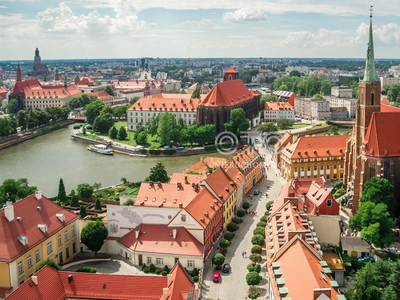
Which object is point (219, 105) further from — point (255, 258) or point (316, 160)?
point (255, 258)

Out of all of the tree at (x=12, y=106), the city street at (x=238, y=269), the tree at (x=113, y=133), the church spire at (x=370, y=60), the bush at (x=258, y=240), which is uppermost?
the church spire at (x=370, y=60)

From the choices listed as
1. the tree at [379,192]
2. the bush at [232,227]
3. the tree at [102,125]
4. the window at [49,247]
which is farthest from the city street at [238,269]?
the tree at [102,125]

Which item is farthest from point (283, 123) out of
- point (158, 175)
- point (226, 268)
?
point (226, 268)

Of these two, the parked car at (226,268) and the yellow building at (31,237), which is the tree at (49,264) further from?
the parked car at (226,268)

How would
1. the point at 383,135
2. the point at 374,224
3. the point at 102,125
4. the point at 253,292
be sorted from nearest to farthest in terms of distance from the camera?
the point at 253,292
the point at 374,224
the point at 383,135
the point at 102,125

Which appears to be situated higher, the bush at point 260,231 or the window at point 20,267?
the window at point 20,267

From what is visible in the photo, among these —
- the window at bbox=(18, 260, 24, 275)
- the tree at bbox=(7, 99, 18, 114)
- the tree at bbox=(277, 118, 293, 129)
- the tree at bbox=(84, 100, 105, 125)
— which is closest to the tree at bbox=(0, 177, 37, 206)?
the window at bbox=(18, 260, 24, 275)

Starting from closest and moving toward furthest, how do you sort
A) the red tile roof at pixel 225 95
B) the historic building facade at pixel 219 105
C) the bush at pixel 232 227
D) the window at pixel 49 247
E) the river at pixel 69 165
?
the window at pixel 49 247 → the bush at pixel 232 227 → the river at pixel 69 165 → the historic building facade at pixel 219 105 → the red tile roof at pixel 225 95

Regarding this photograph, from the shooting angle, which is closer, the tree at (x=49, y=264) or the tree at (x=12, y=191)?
the tree at (x=49, y=264)
